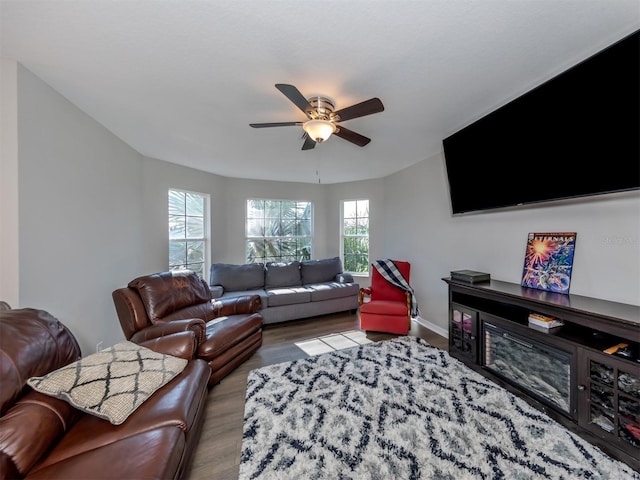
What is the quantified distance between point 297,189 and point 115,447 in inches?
176

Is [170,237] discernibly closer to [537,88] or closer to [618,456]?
[537,88]

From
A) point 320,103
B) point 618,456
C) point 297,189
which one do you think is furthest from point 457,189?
point 297,189

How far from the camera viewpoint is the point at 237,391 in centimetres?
212

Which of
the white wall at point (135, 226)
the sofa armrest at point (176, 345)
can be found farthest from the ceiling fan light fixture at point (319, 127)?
the white wall at point (135, 226)

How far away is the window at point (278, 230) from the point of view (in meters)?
4.78

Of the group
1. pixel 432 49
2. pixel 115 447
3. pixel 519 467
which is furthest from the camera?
pixel 432 49

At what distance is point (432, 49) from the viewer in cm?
148

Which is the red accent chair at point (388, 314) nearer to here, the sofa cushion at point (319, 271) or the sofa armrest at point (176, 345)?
the sofa cushion at point (319, 271)

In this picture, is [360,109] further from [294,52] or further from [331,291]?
[331,291]

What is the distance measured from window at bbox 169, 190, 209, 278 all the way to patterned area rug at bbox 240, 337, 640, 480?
2.41 meters

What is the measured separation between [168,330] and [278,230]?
3.12 metres

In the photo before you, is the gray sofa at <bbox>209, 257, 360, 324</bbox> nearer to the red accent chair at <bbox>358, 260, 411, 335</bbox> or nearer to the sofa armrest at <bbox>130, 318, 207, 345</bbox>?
the red accent chair at <bbox>358, 260, 411, 335</bbox>

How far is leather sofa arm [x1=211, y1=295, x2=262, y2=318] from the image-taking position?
9.48 feet

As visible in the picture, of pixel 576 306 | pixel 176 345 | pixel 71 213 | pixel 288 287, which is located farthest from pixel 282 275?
pixel 576 306
